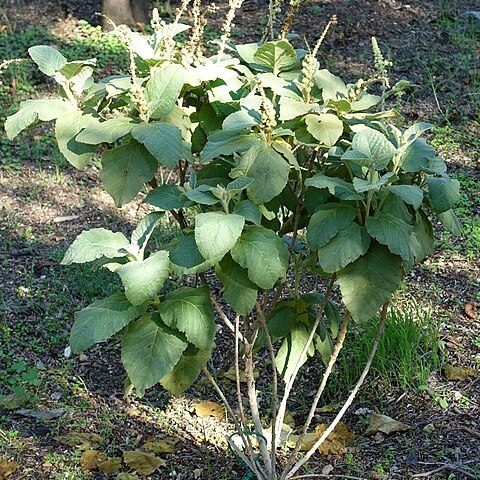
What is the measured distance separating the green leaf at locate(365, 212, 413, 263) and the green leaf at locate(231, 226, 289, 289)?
0.86ft

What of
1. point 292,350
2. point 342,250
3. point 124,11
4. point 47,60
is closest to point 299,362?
point 292,350

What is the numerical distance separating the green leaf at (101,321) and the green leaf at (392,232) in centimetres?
68

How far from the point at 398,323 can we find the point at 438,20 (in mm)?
4088

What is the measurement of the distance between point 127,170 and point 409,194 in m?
0.77

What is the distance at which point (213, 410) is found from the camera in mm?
3340

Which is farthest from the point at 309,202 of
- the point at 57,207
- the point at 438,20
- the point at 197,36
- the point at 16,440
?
the point at 438,20

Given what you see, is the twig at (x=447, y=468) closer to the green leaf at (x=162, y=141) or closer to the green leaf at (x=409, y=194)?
the green leaf at (x=409, y=194)

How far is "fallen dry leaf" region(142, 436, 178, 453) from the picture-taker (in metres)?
3.12

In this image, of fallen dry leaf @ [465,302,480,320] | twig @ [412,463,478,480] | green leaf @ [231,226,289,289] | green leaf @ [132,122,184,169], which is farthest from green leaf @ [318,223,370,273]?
fallen dry leaf @ [465,302,480,320]

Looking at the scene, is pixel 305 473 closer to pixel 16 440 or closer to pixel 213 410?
pixel 213 410

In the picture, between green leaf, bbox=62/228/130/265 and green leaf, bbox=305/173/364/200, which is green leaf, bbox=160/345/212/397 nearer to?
green leaf, bbox=62/228/130/265

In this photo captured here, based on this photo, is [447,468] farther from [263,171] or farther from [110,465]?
[263,171]

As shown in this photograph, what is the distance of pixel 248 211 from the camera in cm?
217

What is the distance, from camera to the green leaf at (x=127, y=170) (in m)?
2.27
